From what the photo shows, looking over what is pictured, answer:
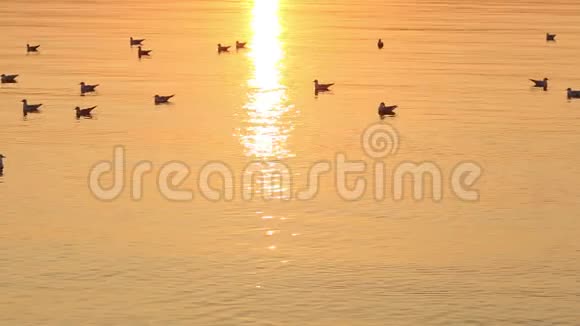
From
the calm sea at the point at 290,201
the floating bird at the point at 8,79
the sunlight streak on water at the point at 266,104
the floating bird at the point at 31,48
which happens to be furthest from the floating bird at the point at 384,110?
the floating bird at the point at 31,48

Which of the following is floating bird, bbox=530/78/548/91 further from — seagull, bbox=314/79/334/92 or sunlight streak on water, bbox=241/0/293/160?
sunlight streak on water, bbox=241/0/293/160

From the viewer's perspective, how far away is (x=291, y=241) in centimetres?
3222

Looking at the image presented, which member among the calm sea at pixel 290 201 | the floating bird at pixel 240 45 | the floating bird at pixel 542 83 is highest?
the floating bird at pixel 240 45

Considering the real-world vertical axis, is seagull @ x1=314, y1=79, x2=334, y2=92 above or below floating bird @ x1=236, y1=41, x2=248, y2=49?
below

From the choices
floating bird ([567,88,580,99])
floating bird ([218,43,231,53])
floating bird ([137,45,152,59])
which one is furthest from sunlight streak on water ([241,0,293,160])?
floating bird ([567,88,580,99])

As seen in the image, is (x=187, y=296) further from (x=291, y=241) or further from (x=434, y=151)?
(x=434, y=151)

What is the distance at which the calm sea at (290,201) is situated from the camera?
2773cm

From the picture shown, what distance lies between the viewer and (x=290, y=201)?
120ft

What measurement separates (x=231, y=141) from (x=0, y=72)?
24140 mm

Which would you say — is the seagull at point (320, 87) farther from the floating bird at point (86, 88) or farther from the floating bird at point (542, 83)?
the floating bird at point (86, 88)

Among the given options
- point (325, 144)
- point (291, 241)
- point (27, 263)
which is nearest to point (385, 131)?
point (325, 144)

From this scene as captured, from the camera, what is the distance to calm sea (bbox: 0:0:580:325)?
27.7m

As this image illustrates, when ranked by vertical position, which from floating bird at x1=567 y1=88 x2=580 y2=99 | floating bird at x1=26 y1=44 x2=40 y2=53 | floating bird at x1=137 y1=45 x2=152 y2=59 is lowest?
floating bird at x1=567 y1=88 x2=580 y2=99

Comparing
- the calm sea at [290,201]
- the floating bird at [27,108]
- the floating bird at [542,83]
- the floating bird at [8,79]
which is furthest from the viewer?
the floating bird at [8,79]
